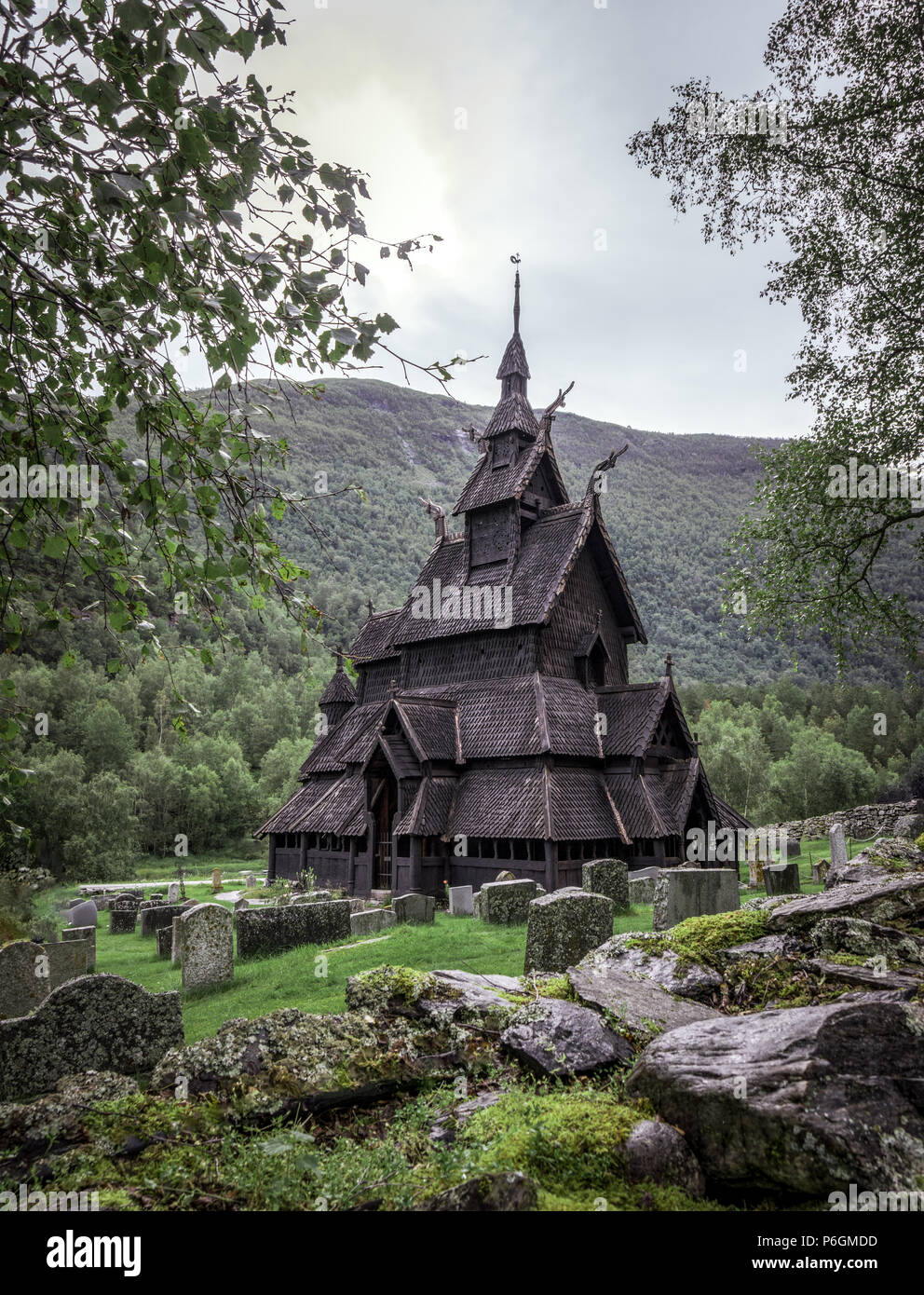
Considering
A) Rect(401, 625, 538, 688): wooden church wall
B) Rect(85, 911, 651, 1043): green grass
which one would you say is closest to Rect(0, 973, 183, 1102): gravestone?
Rect(85, 911, 651, 1043): green grass

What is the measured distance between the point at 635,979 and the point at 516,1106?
2121 millimetres

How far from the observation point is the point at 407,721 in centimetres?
2427

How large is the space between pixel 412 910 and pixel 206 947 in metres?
6.08

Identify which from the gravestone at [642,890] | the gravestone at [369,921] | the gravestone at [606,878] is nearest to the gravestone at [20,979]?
the gravestone at [369,921]

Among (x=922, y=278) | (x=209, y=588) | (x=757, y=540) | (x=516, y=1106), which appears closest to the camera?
(x=516, y=1106)

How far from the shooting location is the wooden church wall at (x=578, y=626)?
998 inches

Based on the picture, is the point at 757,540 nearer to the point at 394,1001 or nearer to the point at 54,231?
the point at 394,1001

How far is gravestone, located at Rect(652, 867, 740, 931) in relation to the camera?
11461 mm

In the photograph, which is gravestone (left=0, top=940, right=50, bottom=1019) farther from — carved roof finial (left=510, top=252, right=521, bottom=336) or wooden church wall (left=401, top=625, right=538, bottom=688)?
carved roof finial (left=510, top=252, right=521, bottom=336)

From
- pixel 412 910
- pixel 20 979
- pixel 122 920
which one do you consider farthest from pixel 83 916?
pixel 20 979

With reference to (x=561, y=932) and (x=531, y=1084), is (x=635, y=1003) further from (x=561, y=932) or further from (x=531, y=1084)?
Result: (x=561, y=932)

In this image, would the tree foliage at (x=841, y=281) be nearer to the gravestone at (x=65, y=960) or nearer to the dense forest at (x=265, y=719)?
the dense forest at (x=265, y=719)

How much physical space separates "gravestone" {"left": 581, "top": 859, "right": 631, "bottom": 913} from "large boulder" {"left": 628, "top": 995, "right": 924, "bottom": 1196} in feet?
36.4
